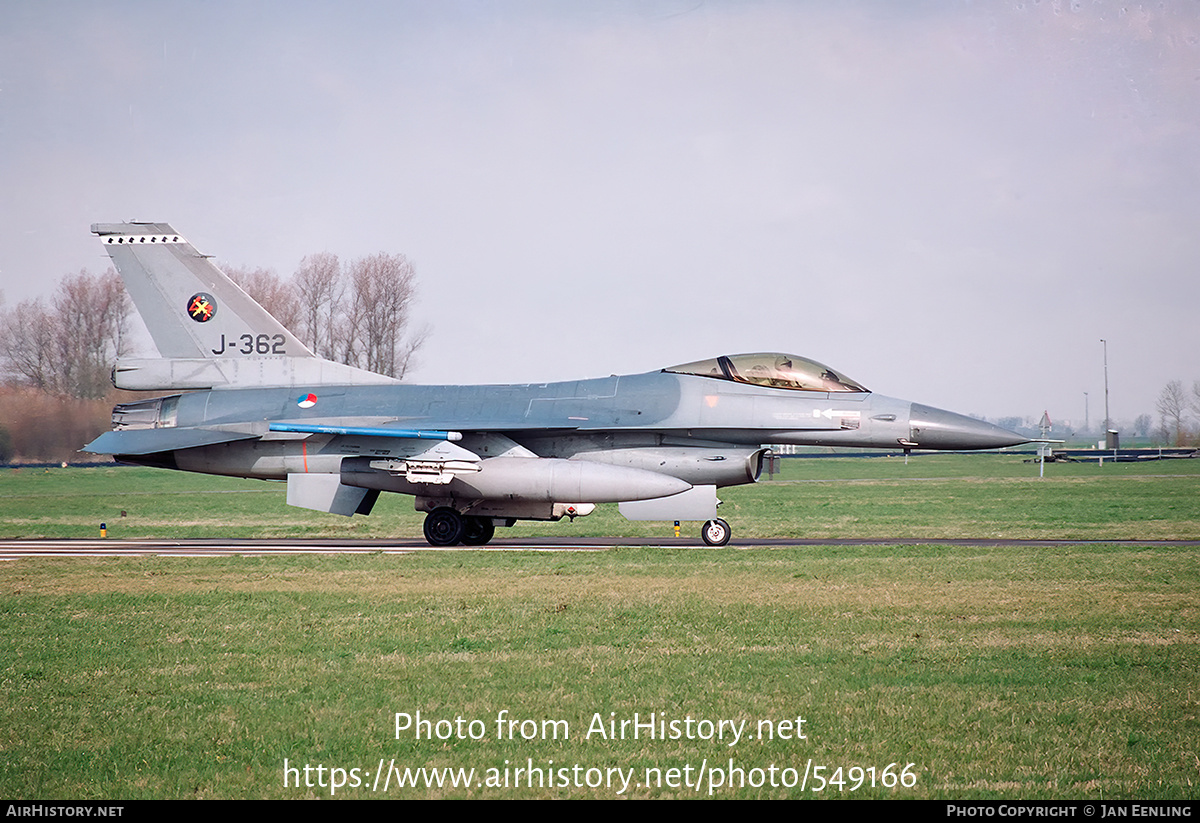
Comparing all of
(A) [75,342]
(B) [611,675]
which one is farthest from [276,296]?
(B) [611,675]

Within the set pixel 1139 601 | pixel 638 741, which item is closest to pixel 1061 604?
pixel 1139 601

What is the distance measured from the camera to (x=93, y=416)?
31828 mm

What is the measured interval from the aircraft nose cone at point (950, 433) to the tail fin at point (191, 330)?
925 centimetres

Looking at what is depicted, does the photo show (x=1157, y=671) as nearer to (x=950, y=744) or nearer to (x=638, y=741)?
(x=950, y=744)

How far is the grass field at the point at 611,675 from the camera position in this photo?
16.9 ft

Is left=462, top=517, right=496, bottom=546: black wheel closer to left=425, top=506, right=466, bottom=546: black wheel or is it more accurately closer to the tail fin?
left=425, top=506, right=466, bottom=546: black wheel

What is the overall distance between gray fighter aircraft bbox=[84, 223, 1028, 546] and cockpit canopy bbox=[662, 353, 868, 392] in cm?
2

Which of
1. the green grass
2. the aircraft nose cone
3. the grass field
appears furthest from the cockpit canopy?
the grass field

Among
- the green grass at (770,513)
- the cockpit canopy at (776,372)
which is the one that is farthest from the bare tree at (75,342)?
the cockpit canopy at (776,372)

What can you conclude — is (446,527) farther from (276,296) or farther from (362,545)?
(276,296)

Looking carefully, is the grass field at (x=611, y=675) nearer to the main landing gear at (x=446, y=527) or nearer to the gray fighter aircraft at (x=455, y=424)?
the gray fighter aircraft at (x=455, y=424)

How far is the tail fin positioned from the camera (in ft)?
64.0

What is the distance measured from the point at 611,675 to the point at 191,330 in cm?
1493

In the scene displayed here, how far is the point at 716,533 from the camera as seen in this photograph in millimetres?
18016
